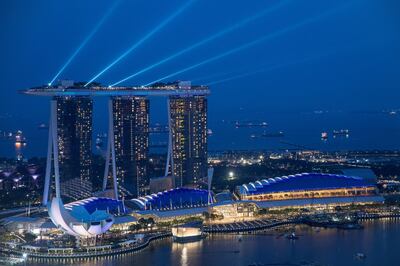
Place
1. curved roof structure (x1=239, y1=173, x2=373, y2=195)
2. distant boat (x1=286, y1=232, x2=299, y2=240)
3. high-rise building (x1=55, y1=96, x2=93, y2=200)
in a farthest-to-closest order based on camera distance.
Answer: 1. high-rise building (x1=55, y1=96, x2=93, y2=200)
2. curved roof structure (x1=239, y1=173, x2=373, y2=195)
3. distant boat (x1=286, y1=232, x2=299, y2=240)

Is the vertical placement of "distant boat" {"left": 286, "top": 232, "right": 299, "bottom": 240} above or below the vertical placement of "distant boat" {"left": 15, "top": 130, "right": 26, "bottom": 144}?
below

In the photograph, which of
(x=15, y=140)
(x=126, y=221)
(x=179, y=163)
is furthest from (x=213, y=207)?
(x=15, y=140)

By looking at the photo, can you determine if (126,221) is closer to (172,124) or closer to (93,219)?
(93,219)

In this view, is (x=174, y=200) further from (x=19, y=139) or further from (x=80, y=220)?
(x=19, y=139)

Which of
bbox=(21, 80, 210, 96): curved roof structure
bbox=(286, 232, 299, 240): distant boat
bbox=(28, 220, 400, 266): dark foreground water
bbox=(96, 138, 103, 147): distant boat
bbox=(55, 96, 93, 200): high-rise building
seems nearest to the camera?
bbox=(28, 220, 400, 266): dark foreground water

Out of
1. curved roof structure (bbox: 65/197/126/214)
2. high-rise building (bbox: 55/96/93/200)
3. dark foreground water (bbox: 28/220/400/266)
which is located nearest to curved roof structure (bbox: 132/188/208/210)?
curved roof structure (bbox: 65/197/126/214)

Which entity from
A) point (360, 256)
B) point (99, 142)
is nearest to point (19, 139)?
point (99, 142)

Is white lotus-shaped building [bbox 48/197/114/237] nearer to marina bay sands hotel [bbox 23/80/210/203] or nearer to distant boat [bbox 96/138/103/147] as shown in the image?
marina bay sands hotel [bbox 23/80/210/203]
